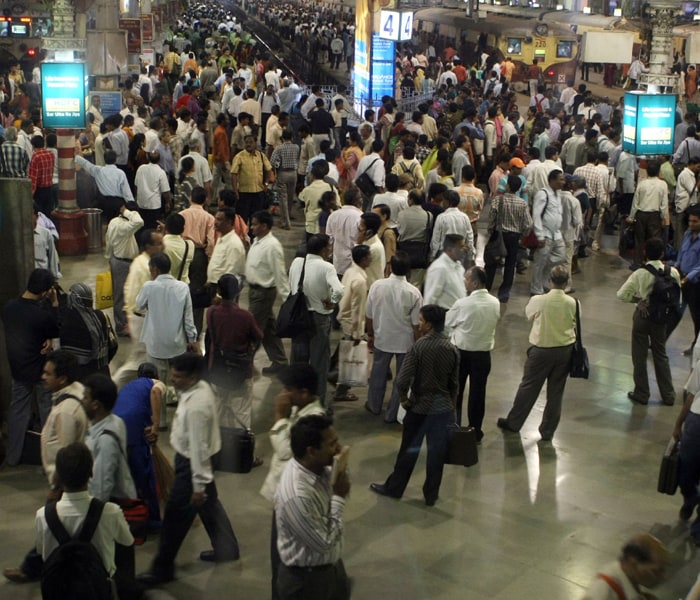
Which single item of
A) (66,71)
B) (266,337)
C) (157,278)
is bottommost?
(266,337)

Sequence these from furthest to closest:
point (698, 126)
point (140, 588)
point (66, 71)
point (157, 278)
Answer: point (698, 126) < point (66, 71) < point (157, 278) < point (140, 588)

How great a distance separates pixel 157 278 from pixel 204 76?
17.2 metres

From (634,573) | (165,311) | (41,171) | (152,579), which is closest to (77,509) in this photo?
(152,579)

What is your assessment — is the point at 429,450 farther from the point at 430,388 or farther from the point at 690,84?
the point at 690,84

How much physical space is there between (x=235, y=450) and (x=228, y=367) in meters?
0.86

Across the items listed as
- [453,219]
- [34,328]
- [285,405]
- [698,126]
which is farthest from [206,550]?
[698,126]

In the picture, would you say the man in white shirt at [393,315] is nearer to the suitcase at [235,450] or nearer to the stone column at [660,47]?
the suitcase at [235,450]

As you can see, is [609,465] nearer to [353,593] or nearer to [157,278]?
[353,593]

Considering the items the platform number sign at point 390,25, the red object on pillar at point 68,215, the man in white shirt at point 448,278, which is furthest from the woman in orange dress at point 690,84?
the man in white shirt at point 448,278

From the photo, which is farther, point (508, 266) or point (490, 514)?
point (508, 266)

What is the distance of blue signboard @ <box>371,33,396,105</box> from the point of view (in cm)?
2511

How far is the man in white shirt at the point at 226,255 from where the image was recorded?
1016 cm

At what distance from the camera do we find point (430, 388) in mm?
7668

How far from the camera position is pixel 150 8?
4672 cm
